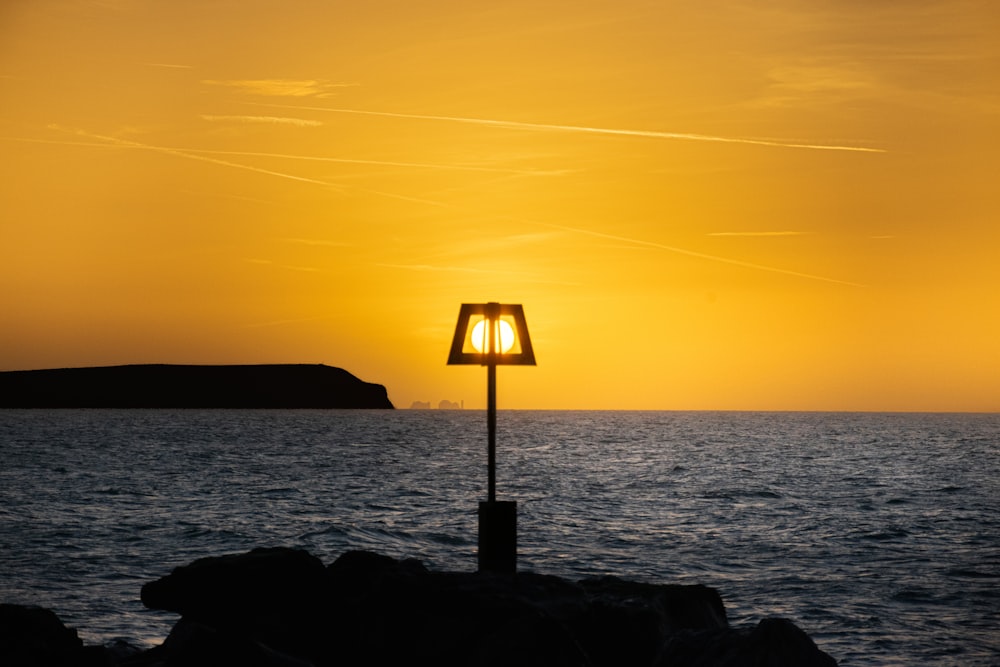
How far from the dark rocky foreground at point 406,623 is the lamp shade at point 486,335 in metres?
2.48

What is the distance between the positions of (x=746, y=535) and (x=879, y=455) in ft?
195

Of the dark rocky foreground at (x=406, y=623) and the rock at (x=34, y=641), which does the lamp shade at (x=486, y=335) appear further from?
the rock at (x=34, y=641)

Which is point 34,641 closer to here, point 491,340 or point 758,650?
point 491,340

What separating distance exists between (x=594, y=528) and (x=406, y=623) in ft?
78.3

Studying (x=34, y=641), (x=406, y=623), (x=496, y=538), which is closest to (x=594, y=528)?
(x=496, y=538)

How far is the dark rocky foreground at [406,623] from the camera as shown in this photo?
1048cm

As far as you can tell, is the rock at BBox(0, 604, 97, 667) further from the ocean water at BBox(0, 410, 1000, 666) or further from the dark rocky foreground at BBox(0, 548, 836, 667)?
the ocean water at BBox(0, 410, 1000, 666)

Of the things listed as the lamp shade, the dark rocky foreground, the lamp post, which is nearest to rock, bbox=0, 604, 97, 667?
the dark rocky foreground

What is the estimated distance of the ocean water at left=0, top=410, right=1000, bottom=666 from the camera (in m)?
Answer: 20.4

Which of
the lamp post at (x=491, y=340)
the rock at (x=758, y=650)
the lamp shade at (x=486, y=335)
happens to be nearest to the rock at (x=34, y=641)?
the lamp post at (x=491, y=340)

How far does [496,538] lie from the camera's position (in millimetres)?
12828

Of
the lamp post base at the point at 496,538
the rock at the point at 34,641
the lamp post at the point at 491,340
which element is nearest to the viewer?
the rock at the point at 34,641

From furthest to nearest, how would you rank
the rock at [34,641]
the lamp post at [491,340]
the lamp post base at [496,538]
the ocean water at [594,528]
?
1. the ocean water at [594,528]
2. the lamp post at [491,340]
3. the lamp post base at [496,538]
4. the rock at [34,641]

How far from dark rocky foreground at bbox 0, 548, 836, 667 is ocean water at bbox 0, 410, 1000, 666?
4702mm
